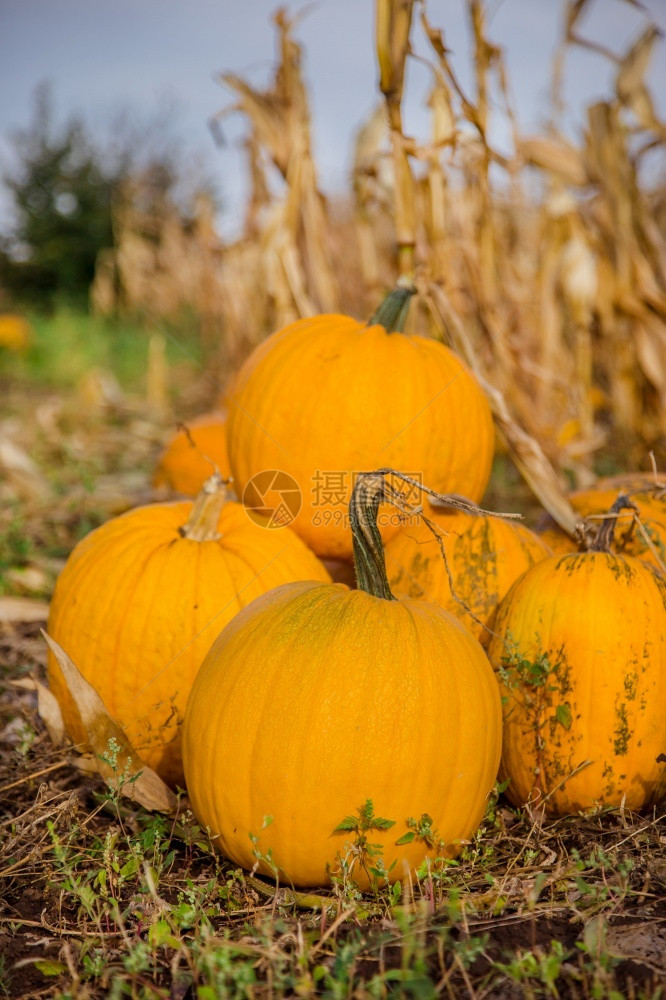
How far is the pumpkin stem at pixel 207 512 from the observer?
2197mm

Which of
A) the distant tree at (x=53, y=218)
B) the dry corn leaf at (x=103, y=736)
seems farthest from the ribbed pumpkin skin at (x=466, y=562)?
the distant tree at (x=53, y=218)

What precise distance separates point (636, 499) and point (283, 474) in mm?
1038

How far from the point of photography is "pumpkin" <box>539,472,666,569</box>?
7.16ft

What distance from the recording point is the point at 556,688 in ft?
6.26

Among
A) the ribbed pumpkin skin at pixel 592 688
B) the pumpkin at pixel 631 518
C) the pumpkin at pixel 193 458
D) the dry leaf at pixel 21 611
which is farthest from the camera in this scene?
the pumpkin at pixel 193 458

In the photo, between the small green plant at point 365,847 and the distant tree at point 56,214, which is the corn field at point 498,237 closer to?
the small green plant at point 365,847

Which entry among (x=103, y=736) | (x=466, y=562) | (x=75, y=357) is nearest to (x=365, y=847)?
(x=103, y=736)

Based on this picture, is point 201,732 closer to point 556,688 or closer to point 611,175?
point 556,688

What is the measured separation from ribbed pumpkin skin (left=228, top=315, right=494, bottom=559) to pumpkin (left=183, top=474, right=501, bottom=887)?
0.58m

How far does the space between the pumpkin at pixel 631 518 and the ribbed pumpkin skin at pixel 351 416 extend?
1.05ft

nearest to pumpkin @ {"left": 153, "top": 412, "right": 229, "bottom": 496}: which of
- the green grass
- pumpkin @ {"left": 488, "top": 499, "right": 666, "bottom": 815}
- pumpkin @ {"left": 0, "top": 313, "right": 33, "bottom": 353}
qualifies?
pumpkin @ {"left": 488, "top": 499, "right": 666, "bottom": 815}

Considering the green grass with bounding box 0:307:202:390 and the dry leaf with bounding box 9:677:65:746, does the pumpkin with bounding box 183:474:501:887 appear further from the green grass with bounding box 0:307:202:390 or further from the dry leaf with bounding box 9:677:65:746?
the green grass with bounding box 0:307:202:390

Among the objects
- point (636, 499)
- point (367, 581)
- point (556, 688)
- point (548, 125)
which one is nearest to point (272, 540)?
point (367, 581)

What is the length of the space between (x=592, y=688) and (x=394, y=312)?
127 cm
